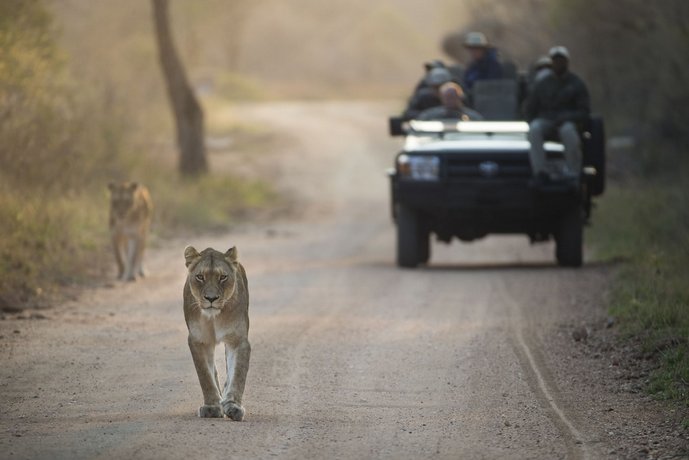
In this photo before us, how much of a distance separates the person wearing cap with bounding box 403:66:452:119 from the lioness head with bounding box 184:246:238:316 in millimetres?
8340

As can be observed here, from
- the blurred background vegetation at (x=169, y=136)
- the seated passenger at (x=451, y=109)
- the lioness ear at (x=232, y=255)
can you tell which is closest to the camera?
the lioness ear at (x=232, y=255)

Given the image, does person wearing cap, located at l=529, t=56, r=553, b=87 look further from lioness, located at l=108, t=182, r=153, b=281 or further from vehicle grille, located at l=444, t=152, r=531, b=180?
lioness, located at l=108, t=182, r=153, b=281

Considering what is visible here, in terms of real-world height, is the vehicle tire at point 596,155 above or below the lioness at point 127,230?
above

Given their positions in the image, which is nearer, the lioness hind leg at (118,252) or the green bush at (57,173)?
the green bush at (57,173)

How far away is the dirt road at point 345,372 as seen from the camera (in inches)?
272

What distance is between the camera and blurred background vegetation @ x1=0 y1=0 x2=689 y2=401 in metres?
13.3

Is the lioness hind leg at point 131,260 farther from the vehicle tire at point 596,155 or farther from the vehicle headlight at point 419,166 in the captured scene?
the vehicle tire at point 596,155

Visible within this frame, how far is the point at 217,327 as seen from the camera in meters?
7.35

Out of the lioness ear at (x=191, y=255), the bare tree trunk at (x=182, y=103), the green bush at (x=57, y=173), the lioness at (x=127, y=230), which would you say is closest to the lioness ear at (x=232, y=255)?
the lioness ear at (x=191, y=255)

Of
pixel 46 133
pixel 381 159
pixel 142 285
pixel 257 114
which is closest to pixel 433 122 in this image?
pixel 142 285

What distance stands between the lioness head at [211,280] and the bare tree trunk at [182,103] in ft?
61.1

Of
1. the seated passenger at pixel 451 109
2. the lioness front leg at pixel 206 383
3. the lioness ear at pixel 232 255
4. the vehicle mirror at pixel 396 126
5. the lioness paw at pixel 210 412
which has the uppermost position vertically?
the seated passenger at pixel 451 109

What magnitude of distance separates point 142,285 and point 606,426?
23.3ft

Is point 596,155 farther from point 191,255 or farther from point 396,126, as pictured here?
point 191,255
